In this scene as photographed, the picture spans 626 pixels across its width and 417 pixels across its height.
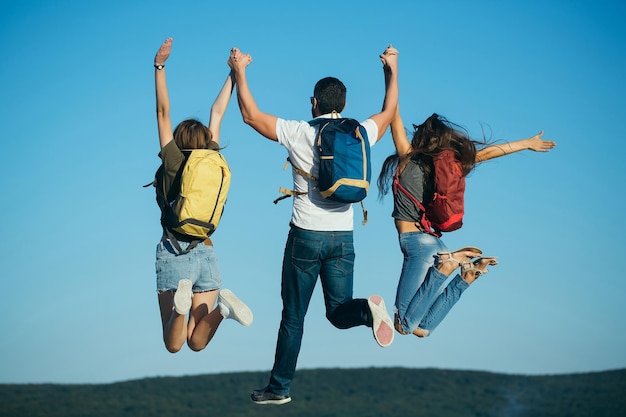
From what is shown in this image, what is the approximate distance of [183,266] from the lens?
12.9m

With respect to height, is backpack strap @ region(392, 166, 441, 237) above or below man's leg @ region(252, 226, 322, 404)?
above

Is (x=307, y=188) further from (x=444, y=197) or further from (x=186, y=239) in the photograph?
(x=444, y=197)

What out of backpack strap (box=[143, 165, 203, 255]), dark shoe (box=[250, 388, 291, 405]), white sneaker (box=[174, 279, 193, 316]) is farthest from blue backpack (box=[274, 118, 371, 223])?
dark shoe (box=[250, 388, 291, 405])

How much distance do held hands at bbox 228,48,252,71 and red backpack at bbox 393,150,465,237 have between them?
263cm

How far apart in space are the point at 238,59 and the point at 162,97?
1160 mm

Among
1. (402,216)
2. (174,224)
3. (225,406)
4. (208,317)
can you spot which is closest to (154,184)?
(174,224)

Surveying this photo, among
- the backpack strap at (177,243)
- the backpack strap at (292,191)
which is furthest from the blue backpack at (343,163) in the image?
the backpack strap at (177,243)

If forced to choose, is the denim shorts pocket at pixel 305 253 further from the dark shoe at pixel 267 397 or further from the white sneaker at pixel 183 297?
the dark shoe at pixel 267 397

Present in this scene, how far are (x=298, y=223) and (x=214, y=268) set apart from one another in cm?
167

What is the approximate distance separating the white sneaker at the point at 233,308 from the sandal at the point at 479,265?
3.10m

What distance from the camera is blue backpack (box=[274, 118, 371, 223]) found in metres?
11.9

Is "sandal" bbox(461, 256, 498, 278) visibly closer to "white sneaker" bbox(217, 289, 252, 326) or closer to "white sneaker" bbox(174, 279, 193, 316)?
"white sneaker" bbox(217, 289, 252, 326)

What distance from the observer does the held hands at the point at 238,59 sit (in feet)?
42.0

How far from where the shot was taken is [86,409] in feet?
445
